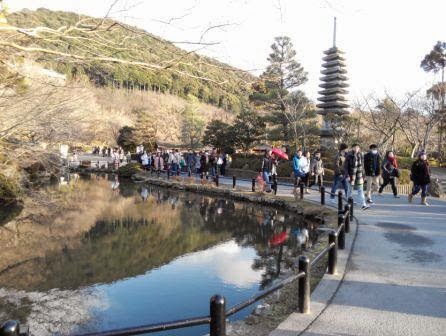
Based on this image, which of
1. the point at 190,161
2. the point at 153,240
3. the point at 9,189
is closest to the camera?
the point at 153,240

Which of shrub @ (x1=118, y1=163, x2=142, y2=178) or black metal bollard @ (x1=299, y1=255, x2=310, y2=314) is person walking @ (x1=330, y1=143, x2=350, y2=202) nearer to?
black metal bollard @ (x1=299, y1=255, x2=310, y2=314)

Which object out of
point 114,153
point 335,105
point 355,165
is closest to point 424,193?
point 355,165

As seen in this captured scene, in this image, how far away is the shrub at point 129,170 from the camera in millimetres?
29031

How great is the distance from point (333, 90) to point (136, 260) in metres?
20.0

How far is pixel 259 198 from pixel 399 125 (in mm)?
16752

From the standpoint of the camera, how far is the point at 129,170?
96.0 feet

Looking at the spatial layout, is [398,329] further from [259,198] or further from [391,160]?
[259,198]

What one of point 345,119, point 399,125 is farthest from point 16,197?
point 399,125

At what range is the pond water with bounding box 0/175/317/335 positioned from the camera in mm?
6676

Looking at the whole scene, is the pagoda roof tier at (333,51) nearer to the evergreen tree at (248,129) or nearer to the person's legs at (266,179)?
the evergreen tree at (248,129)

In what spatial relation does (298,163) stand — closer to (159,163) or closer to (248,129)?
(159,163)

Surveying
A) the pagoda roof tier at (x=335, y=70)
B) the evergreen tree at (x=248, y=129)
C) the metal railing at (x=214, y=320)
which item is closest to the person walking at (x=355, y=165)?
the metal railing at (x=214, y=320)

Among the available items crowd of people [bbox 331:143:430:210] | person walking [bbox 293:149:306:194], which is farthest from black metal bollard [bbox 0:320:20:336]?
person walking [bbox 293:149:306:194]

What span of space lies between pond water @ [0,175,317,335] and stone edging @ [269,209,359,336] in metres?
1.51
